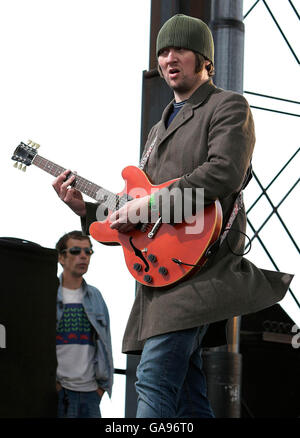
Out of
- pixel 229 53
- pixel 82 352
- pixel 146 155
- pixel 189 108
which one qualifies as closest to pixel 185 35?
pixel 189 108

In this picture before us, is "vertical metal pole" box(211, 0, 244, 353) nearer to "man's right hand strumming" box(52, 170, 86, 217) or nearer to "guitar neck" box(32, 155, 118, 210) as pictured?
"guitar neck" box(32, 155, 118, 210)

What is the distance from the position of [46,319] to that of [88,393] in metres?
0.51

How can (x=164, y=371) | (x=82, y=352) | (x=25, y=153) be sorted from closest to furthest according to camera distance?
(x=164, y=371) < (x=25, y=153) < (x=82, y=352)

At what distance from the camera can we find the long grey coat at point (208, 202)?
2.78m

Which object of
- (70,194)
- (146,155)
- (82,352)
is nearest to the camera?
(146,155)

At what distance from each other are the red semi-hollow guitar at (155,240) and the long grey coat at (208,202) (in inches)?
1.6

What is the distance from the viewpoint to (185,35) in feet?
9.87

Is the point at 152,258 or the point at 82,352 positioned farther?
the point at 82,352

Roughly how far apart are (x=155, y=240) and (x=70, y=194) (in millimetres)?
497

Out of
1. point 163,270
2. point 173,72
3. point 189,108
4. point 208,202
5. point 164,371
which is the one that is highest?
point 173,72

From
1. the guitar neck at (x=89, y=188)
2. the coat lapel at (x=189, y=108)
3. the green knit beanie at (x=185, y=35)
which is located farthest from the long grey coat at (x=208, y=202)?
the guitar neck at (x=89, y=188)

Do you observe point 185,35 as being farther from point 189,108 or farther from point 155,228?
point 155,228
